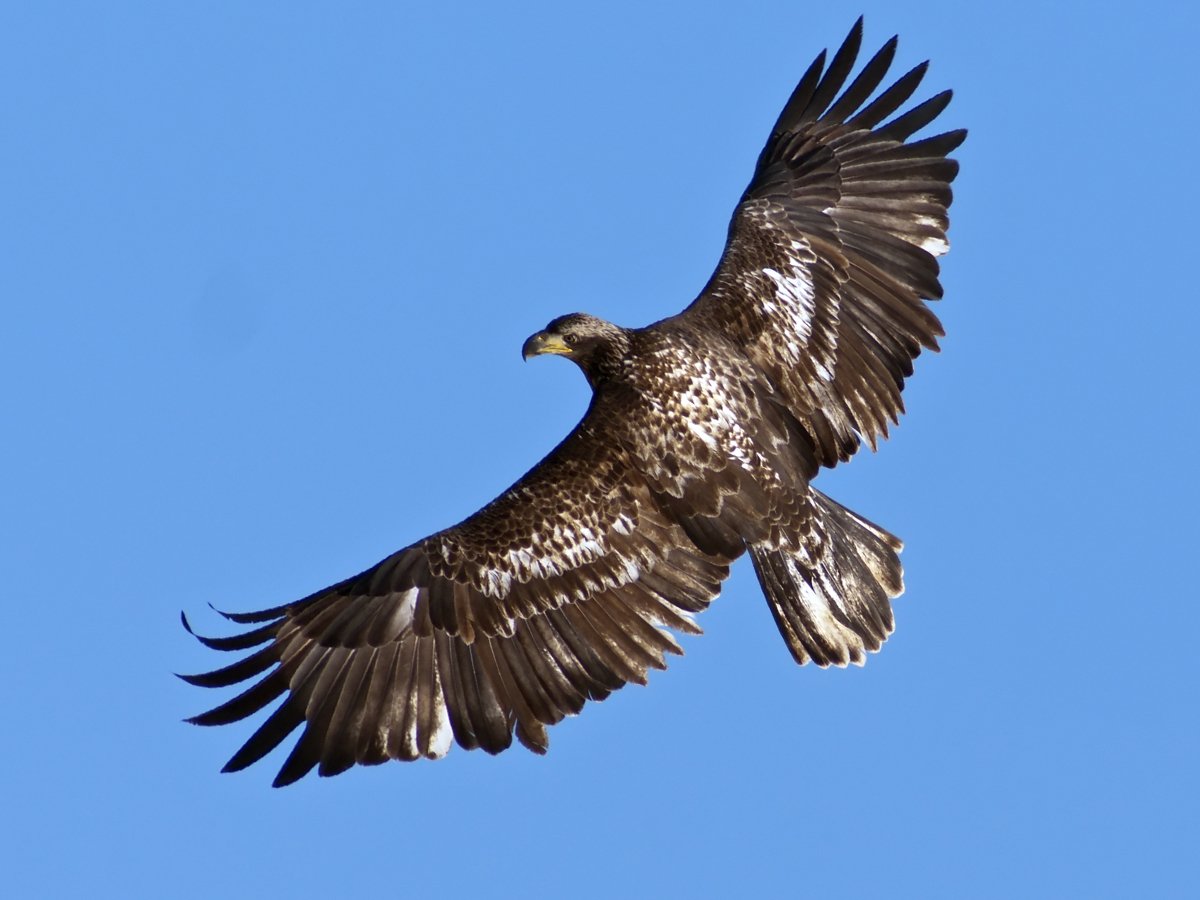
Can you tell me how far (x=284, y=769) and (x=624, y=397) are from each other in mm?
2885

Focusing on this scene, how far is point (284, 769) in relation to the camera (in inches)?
431

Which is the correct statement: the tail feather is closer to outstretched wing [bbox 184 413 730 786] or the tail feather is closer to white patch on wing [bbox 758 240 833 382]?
outstretched wing [bbox 184 413 730 786]

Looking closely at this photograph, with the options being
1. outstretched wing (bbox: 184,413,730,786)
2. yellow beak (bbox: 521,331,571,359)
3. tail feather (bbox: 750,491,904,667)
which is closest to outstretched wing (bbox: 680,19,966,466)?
tail feather (bbox: 750,491,904,667)

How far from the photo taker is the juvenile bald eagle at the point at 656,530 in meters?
11.1

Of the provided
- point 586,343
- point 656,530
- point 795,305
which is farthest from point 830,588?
point 586,343

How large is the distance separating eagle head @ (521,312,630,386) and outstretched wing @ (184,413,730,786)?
23.4 inches

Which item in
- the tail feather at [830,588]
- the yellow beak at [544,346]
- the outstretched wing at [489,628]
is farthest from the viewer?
the yellow beak at [544,346]

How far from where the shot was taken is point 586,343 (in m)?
12.1

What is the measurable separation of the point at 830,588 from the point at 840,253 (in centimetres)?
217

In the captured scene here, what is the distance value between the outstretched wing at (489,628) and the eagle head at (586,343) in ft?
1.95

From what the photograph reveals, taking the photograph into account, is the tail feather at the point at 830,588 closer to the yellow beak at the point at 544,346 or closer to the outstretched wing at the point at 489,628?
the outstretched wing at the point at 489,628

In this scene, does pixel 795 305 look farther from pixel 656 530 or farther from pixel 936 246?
pixel 656 530

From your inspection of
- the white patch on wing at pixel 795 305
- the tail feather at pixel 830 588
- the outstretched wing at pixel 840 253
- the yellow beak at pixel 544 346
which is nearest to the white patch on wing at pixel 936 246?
the outstretched wing at pixel 840 253

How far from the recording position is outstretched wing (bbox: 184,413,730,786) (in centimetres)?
1106
